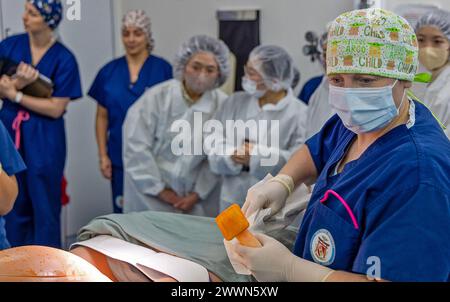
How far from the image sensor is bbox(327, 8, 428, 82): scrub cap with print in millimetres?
867

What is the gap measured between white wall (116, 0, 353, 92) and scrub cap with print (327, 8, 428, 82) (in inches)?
41.4

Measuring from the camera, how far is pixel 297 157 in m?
1.24

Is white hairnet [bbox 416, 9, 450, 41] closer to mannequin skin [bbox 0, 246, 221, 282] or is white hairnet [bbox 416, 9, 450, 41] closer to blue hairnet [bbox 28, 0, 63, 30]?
blue hairnet [bbox 28, 0, 63, 30]

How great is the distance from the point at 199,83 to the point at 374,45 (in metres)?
1.29

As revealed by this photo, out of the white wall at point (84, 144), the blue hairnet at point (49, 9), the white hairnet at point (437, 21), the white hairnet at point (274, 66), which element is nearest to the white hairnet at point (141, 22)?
the white wall at point (84, 144)

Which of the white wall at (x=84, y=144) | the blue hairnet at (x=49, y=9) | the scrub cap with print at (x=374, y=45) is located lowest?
the white wall at (x=84, y=144)

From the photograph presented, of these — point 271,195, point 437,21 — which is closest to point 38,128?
point 271,195

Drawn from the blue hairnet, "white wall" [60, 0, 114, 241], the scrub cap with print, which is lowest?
"white wall" [60, 0, 114, 241]

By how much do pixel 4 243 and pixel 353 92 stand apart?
0.79 metres

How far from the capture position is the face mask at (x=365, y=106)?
35.5 inches

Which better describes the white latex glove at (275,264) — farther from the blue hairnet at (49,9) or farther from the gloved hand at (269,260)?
the blue hairnet at (49,9)

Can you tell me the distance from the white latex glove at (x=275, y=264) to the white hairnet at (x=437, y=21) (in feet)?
3.79

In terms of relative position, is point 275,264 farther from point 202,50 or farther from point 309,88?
point 309,88

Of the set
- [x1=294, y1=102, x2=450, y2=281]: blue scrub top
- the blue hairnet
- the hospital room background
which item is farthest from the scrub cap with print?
the blue hairnet
